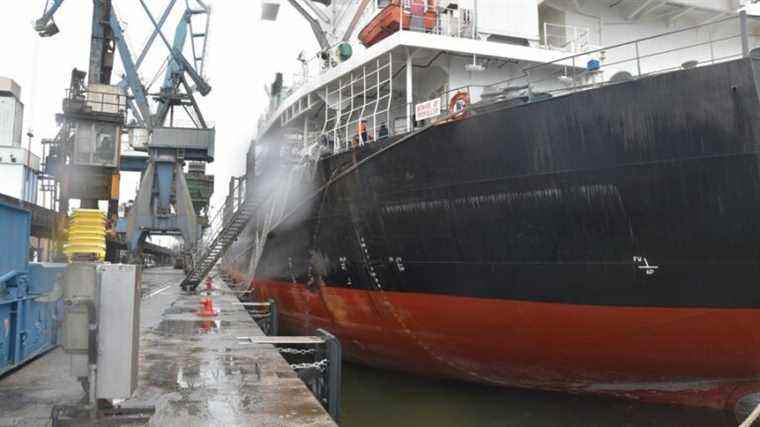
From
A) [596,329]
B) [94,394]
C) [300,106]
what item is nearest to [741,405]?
[596,329]

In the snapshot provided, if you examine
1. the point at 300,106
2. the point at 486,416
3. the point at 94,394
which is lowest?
the point at 486,416

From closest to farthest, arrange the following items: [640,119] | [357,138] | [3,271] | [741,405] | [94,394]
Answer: [94,394]
[3,271]
[741,405]
[640,119]
[357,138]

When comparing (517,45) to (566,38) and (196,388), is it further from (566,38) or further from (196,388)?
(196,388)

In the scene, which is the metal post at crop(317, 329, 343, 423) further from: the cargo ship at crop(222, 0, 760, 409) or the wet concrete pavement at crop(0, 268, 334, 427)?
the cargo ship at crop(222, 0, 760, 409)

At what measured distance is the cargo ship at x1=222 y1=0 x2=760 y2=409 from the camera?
6.44 m

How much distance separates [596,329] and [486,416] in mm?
2108

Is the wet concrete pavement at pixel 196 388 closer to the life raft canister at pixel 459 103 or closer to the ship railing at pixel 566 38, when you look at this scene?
the life raft canister at pixel 459 103

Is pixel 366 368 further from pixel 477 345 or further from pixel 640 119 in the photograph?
pixel 640 119

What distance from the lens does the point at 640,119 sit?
22.4 feet

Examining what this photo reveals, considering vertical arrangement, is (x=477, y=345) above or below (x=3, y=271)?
below

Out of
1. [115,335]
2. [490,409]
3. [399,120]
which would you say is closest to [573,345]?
[490,409]

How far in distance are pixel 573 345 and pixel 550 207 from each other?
71.9 inches

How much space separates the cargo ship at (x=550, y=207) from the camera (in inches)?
253

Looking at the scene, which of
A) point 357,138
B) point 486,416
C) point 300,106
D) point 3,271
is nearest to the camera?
point 3,271
